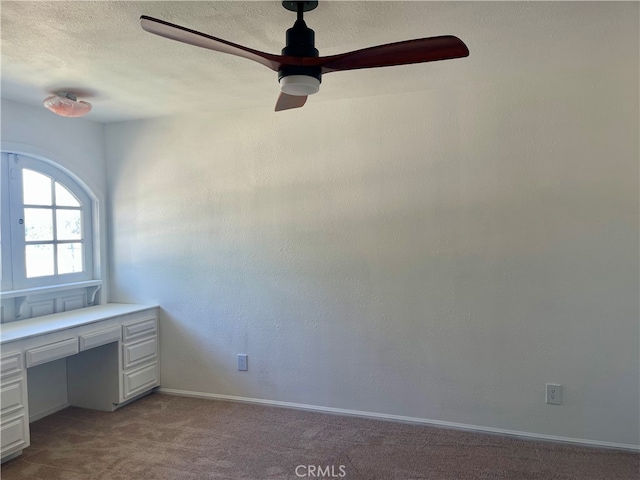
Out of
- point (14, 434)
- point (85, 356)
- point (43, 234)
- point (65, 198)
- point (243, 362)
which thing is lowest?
point (14, 434)

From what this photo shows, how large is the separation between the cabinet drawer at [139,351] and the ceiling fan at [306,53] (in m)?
2.53

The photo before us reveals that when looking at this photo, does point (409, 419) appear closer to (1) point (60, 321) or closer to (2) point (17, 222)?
(1) point (60, 321)

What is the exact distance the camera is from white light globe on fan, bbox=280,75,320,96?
1.64 meters

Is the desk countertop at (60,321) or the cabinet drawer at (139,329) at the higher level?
the desk countertop at (60,321)

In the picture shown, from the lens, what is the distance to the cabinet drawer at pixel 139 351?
335 cm

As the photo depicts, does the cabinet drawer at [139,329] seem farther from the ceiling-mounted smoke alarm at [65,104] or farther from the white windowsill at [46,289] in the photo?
the ceiling-mounted smoke alarm at [65,104]

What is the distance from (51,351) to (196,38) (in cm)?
226

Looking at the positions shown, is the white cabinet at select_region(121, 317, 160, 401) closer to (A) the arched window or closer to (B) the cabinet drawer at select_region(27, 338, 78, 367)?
(B) the cabinet drawer at select_region(27, 338, 78, 367)

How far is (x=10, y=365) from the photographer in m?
2.55

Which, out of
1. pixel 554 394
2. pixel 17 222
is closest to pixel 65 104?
pixel 17 222

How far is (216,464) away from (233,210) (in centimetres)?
175

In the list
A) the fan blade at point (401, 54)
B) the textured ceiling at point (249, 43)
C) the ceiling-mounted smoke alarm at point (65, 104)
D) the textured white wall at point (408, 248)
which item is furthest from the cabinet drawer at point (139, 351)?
the fan blade at point (401, 54)

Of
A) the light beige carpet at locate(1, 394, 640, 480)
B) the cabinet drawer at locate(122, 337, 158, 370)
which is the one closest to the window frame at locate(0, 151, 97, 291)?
the cabinet drawer at locate(122, 337, 158, 370)

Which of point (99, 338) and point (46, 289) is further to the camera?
point (46, 289)
